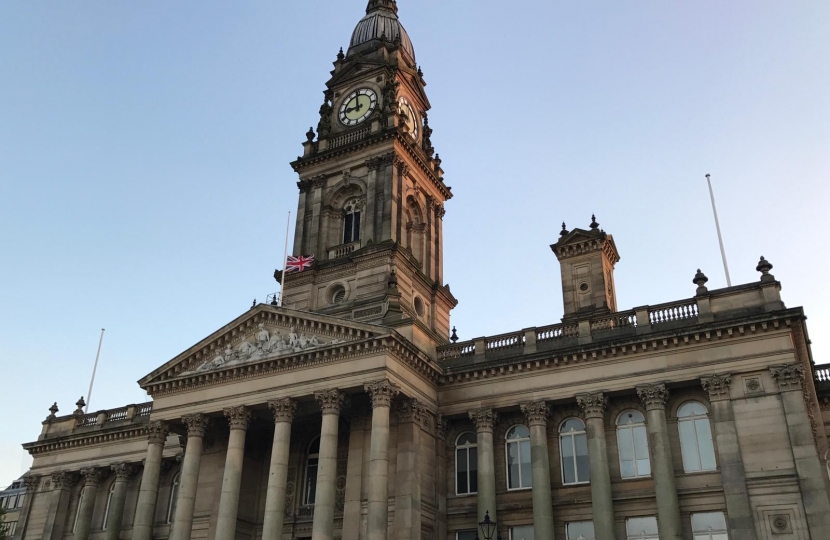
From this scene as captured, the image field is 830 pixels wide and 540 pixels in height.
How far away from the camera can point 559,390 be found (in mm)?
34156

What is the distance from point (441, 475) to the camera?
35.6 metres

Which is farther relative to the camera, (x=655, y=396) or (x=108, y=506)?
(x=108, y=506)

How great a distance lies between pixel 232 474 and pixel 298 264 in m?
14.0

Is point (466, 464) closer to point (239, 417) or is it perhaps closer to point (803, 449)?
point (239, 417)

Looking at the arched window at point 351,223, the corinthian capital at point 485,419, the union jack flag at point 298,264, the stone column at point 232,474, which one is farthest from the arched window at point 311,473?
the arched window at point 351,223

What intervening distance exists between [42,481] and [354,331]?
86.0 ft

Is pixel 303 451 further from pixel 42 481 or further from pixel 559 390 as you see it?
pixel 42 481

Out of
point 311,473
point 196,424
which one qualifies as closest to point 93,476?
point 196,424

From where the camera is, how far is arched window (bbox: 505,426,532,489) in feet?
113

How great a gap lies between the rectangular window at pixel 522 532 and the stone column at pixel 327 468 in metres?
7.80

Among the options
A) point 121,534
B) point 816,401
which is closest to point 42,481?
point 121,534

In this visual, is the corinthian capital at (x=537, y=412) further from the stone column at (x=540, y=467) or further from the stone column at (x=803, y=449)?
the stone column at (x=803, y=449)

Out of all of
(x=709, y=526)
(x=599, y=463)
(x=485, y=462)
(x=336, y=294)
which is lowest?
(x=709, y=526)

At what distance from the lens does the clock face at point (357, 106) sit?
166ft
